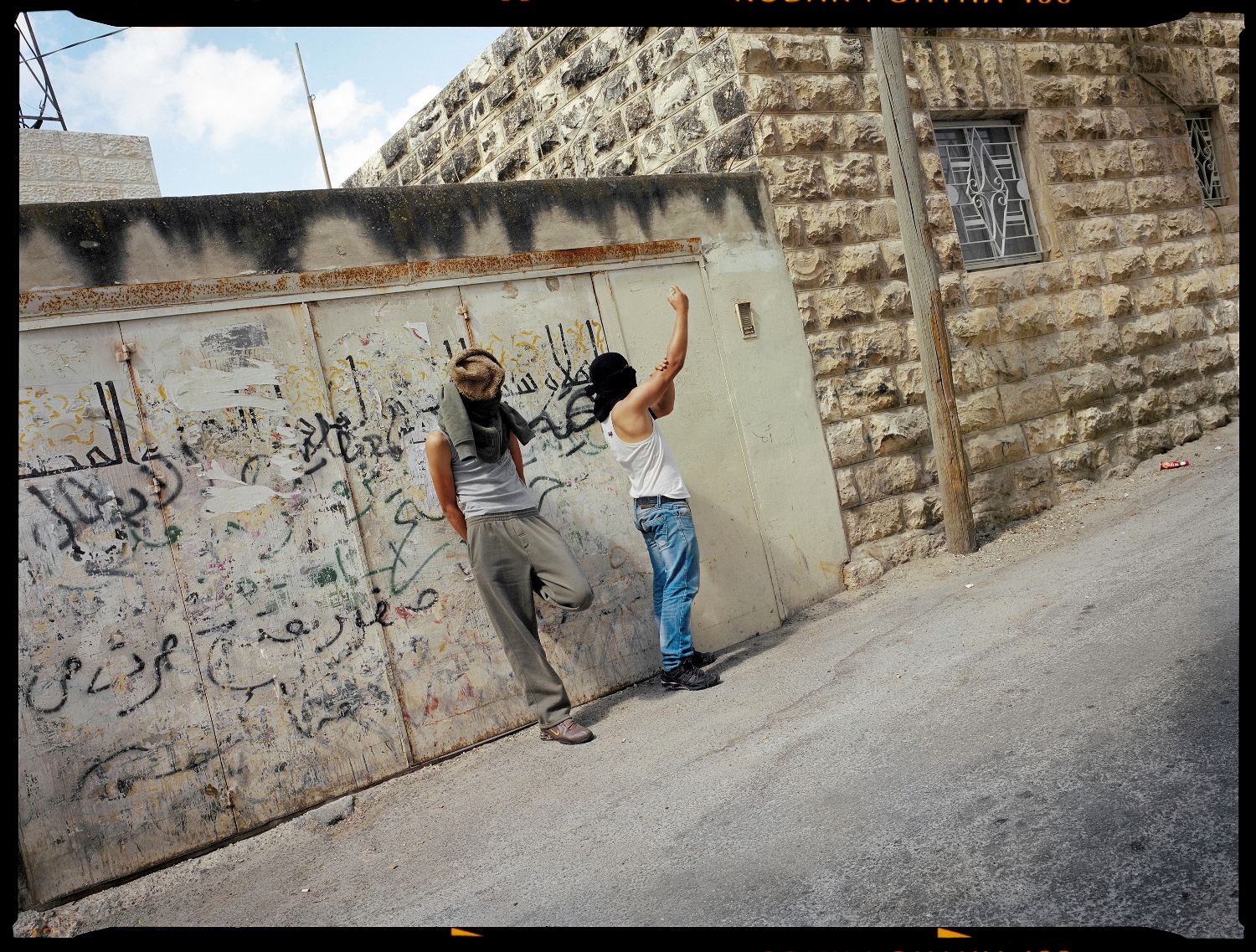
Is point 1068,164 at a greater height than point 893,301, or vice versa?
point 1068,164

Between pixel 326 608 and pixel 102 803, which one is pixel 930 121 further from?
pixel 102 803

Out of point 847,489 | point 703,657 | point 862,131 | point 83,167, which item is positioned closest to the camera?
point 703,657

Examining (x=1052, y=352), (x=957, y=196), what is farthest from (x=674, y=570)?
(x=957, y=196)

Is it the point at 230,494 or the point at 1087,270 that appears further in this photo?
the point at 1087,270

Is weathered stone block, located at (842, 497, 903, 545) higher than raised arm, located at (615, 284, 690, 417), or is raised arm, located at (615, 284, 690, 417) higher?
raised arm, located at (615, 284, 690, 417)

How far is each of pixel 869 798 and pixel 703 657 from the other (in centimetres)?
203

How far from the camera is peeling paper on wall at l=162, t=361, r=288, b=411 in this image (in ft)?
13.2

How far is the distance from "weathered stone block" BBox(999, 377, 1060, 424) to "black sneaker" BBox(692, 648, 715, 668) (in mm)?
3084

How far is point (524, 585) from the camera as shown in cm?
437

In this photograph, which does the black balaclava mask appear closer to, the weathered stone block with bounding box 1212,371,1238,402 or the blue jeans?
the blue jeans

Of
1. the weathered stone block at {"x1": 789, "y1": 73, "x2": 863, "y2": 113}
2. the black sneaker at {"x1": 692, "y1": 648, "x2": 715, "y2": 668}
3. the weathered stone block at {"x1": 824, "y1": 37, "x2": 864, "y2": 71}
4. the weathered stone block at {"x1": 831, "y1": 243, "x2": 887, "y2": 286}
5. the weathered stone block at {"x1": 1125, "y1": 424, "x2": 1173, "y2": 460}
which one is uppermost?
the weathered stone block at {"x1": 824, "y1": 37, "x2": 864, "y2": 71}

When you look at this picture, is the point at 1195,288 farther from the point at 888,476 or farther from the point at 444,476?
the point at 444,476

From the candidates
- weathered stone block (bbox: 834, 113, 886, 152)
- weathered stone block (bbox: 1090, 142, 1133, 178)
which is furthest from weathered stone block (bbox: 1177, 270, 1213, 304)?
weathered stone block (bbox: 834, 113, 886, 152)

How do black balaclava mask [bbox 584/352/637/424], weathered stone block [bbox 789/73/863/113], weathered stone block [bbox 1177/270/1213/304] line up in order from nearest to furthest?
black balaclava mask [bbox 584/352/637/424]
weathered stone block [bbox 789/73/863/113]
weathered stone block [bbox 1177/270/1213/304]
